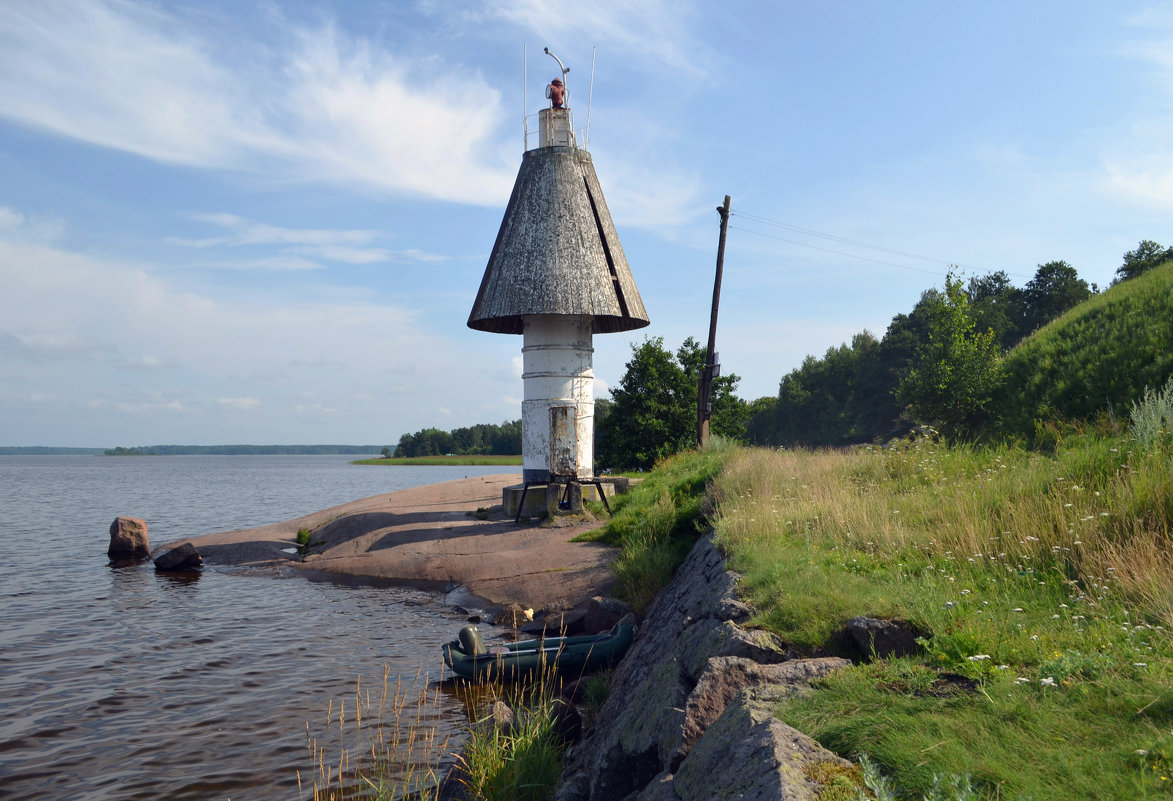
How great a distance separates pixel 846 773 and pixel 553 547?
12.7 metres

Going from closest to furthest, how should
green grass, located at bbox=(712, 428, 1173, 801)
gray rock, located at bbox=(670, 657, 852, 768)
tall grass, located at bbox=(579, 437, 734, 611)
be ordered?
green grass, located at bbox=(712, 428, 1173, 801)
gray rock, located at bbox=(670, 657, 852, 768)
tall grass, located at bbox=(579, 437, 734, 611)

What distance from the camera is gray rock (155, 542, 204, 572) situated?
1984 cm

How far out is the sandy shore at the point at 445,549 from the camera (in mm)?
14016

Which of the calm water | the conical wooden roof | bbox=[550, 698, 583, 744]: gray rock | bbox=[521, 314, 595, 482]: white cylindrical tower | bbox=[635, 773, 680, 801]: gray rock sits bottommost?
the calm water

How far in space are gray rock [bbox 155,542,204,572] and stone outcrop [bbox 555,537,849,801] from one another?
16461 millimetres

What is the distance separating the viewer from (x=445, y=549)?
17.5m

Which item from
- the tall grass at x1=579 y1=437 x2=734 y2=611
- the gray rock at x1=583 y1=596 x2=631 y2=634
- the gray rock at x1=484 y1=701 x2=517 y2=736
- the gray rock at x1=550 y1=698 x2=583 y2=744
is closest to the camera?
the gray rock at x1=484 y1=701 x2=517 y2=736

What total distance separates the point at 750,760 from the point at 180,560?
2021 cm

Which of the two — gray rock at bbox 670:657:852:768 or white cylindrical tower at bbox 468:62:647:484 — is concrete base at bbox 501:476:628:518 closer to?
white cylindrical tower at bbox 468:62:647:484

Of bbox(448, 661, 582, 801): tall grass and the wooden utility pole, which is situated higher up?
the wooden utility pole

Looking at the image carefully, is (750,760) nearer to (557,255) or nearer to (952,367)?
(557,255)

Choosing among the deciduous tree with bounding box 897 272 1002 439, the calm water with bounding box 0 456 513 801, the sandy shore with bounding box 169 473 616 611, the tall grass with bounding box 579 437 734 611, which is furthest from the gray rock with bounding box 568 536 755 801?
the deciduous tree with bounding box 897 272 1002 439

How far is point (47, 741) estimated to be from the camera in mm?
8320

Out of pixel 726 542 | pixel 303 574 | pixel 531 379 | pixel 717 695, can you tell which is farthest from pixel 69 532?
pixel 717 695
